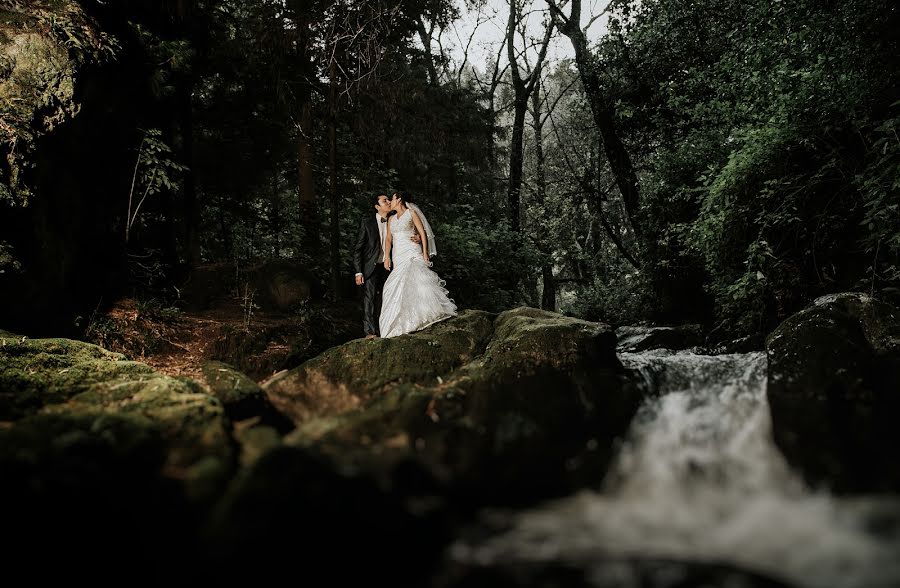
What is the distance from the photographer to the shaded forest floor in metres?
5.53

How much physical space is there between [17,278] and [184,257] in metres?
5.93

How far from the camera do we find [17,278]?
4512 millimetres

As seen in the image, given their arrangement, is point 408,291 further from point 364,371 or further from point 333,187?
point 333,187

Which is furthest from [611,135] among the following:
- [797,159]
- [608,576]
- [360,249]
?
[608,576]

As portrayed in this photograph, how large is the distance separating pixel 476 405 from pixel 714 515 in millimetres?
1740

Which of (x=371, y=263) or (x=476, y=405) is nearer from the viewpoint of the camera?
→ (x=476, y=405)

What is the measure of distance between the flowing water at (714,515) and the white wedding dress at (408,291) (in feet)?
10.4

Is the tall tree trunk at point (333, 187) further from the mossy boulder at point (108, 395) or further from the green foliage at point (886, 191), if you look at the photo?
the green foliage at point (886, 191)

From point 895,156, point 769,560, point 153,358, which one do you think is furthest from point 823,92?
point 153,358

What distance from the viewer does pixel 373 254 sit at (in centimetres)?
666

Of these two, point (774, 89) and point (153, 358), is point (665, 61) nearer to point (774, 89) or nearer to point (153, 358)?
point (774, 89)

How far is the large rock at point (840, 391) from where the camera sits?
285 centimetres

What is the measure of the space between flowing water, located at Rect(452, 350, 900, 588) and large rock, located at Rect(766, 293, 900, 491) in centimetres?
15

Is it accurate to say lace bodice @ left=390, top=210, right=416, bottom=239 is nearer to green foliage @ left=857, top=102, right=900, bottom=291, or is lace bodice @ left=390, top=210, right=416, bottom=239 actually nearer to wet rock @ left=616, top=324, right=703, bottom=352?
wet rock @ left=616, top=324, right=703, bottom=352
